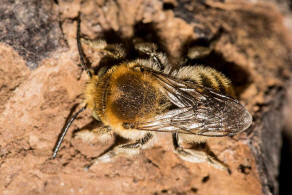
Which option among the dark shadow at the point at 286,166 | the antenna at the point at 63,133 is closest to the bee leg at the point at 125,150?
the antenna at the point at 63,133

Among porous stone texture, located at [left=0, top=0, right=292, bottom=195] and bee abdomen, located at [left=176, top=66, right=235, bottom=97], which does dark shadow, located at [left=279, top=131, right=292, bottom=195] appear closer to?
porous stone texture, located at [left=0, top=0, right=292, bottom=195]

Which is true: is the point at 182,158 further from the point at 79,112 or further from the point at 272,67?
the point at 272,67

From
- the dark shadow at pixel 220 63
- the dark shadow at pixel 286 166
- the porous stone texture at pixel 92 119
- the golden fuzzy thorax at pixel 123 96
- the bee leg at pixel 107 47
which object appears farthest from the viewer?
the dark shadow at pixel 286 166

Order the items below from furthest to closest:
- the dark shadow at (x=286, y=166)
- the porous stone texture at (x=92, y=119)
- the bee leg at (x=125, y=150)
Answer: the dark shadow at (x=286, y=166) < the bee leg at (x=125, y=150) < the porous stone texture at (x=92, y=119)

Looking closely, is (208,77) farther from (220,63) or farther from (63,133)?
(63,133)

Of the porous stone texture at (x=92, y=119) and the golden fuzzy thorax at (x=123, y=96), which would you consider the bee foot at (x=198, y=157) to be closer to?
the porous stone texture at (x=92, y=119)

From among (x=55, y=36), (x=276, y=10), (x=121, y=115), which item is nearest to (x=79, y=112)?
(x=121, y=115)
